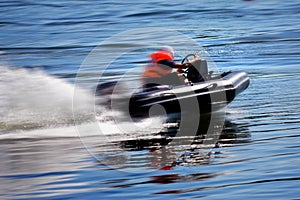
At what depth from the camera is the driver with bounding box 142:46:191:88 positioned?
12688 millimetres

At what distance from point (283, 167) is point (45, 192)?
2.87 metres

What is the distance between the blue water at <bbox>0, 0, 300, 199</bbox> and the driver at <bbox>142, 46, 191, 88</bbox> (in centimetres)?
74

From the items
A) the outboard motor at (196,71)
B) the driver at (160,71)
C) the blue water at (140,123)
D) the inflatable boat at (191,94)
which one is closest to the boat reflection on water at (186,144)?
the blue water at (140,123)

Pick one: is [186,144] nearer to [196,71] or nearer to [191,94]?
A: [191,94]

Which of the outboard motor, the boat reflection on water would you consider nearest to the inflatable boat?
the outboard motor

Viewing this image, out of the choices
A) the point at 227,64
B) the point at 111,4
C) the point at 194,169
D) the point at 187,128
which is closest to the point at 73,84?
the point at 227,64

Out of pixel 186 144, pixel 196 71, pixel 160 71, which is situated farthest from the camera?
pixel 196 71

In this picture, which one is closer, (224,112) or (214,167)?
(214,167)

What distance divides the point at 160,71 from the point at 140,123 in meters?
1.16

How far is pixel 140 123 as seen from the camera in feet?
39.8

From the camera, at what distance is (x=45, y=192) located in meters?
8.10

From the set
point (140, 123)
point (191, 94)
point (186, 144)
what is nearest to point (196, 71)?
point (191, 94)

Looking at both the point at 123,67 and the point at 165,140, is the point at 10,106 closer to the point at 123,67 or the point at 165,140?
the point at 165,140

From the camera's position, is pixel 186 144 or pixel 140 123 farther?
pixel 140 123
